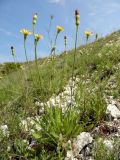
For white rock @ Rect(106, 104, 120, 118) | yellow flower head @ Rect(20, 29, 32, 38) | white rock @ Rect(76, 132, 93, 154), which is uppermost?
yellow flower head @ Rect(20, 29, 32, 38)

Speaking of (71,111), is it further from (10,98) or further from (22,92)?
(10,98)

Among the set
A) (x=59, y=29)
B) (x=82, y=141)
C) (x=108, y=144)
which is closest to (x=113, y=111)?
(x=82, y=141)

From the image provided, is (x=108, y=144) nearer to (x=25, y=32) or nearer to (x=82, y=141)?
(x=82, y=141)

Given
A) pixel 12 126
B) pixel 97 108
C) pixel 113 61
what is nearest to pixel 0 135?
pixel 12 126

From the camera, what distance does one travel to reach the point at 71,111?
528 centimetres

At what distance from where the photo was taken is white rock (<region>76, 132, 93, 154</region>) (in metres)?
4.88

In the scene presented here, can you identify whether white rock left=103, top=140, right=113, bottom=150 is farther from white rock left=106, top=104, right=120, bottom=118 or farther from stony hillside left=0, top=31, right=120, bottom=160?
white rock left=106, top=104, right=120, bottom=118

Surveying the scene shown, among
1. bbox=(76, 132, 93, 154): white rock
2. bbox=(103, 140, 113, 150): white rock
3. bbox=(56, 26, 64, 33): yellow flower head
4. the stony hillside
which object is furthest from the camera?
bbox=(56, 26, 64, 33): yellow flower head

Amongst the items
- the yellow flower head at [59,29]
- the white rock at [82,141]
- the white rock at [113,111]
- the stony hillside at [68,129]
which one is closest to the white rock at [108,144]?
the stony hillside at [68,129]

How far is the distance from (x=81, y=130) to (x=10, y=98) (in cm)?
296

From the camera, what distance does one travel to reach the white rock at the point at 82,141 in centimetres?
488

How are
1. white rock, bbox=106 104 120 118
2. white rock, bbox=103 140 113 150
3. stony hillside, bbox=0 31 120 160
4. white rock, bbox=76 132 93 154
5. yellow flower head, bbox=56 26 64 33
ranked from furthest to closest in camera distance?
white rock, bbox=106 104 120 118 < yellow flower head, bbox=56 26 64 33 < white rock, bbox=76 132 93 154 < stony hillside, bbox=0 31 120 160 < white rock, bbox=103 140 113 150

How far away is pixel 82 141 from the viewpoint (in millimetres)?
4930

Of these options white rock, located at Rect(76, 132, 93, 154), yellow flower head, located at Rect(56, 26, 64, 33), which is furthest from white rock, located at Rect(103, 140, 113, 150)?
yellow flower head, located at Rect(56, 26, 64, 33)
